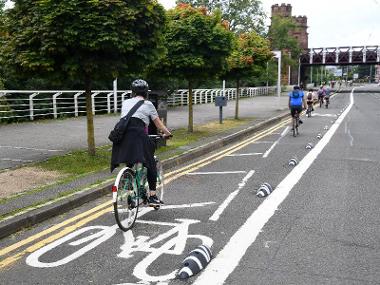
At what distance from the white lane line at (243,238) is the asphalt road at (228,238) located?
0.04ft

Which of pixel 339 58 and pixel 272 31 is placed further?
pixel 339 58

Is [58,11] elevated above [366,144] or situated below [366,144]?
above

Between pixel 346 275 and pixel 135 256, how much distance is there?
2063 mm

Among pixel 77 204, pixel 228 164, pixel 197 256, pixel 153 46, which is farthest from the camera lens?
pixel 228 164

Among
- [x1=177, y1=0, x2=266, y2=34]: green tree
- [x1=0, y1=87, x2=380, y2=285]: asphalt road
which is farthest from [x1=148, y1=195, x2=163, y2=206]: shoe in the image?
[x1=177, y1=0, x2=266, y2=34]: green tree

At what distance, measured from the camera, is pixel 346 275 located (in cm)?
444

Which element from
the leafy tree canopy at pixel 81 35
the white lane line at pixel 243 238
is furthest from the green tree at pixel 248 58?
the white lane line at pixel 243 238

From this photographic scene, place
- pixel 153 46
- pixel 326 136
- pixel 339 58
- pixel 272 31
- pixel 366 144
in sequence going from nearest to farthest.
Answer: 1. pixel 153 46
2. pixel 366 144
3. pixel 326 136
4. pixel 272 31
5. pixel 339 58

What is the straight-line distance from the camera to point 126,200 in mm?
5855

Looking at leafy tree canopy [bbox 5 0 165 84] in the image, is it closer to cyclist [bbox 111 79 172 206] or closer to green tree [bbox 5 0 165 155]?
green tree [bbox 5 0 165 155]

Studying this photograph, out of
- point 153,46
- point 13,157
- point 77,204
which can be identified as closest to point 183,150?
point 153,46

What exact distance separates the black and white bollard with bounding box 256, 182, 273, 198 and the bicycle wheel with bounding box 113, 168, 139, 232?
7.76 feet

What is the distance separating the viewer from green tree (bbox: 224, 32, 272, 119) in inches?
885

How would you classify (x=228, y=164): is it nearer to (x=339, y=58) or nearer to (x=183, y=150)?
Result: (x=183, y=150)
